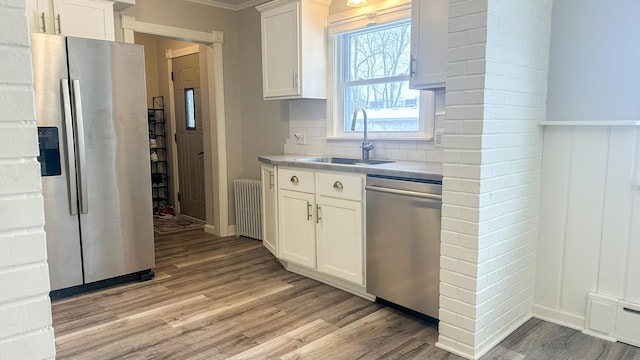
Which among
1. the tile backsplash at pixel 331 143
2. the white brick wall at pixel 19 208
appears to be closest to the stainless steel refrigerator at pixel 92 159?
the tile backsplash at pixel 331 143

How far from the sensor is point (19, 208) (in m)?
0.98

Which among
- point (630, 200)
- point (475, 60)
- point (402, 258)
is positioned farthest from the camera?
point (402, 258)

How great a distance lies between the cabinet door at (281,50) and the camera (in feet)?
12.0

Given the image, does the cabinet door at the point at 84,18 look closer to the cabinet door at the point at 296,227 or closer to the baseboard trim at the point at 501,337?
the cabinet door at the point at 296,227

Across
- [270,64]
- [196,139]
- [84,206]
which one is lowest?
[84,206]

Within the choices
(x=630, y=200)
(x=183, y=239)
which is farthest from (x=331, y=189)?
(x=183, y=239)

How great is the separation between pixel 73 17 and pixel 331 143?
2.16 m

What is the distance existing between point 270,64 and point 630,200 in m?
2.87

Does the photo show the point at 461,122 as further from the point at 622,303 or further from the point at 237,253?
the point at 237,253

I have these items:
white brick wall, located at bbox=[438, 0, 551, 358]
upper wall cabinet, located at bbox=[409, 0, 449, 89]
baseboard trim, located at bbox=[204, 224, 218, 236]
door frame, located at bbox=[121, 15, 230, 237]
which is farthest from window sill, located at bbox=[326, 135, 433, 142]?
baseboard trim, located at bbox=[204, 224, 218, 236]

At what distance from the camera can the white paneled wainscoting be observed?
2270 millimetres

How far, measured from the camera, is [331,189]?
9.78ft

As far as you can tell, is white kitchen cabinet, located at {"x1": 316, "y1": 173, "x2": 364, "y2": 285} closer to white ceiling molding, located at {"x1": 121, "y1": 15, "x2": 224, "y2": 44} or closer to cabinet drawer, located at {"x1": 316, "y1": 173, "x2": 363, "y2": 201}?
cabinet drawer, located at {"x1": 316, "y1": 173, "x2": 363, "y2": 201}

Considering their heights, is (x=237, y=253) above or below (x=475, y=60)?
below
